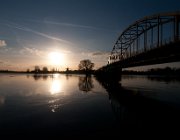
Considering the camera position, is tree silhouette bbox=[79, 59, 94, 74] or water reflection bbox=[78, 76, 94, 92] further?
tree silhouette bbox=[79, 59, 94, 74]

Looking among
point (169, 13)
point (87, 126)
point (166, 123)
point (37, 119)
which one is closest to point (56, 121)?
point (37, 119)

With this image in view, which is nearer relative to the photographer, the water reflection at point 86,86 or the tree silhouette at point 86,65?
the water reflection at point 86,86

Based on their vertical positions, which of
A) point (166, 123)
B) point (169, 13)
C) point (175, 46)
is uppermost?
point (169, 13)

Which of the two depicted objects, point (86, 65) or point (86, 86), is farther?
point (86, 65)

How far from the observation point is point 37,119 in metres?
14.5

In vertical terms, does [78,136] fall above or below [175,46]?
below

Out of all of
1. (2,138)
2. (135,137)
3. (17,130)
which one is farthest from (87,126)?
(2,138)

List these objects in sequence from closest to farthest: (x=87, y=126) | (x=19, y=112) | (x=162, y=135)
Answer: (x=162, y=135), (x=87, y=126), (x=19, y=112)

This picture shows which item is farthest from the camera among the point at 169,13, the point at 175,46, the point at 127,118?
the point at 169,13

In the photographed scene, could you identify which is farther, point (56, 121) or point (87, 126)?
point (56, 121)

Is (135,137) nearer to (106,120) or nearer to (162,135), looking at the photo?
(162,135)

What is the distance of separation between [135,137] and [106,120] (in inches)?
156

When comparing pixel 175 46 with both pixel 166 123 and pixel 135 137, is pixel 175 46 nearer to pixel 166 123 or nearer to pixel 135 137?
pixel 166 123

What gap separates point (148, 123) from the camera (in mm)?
14070
